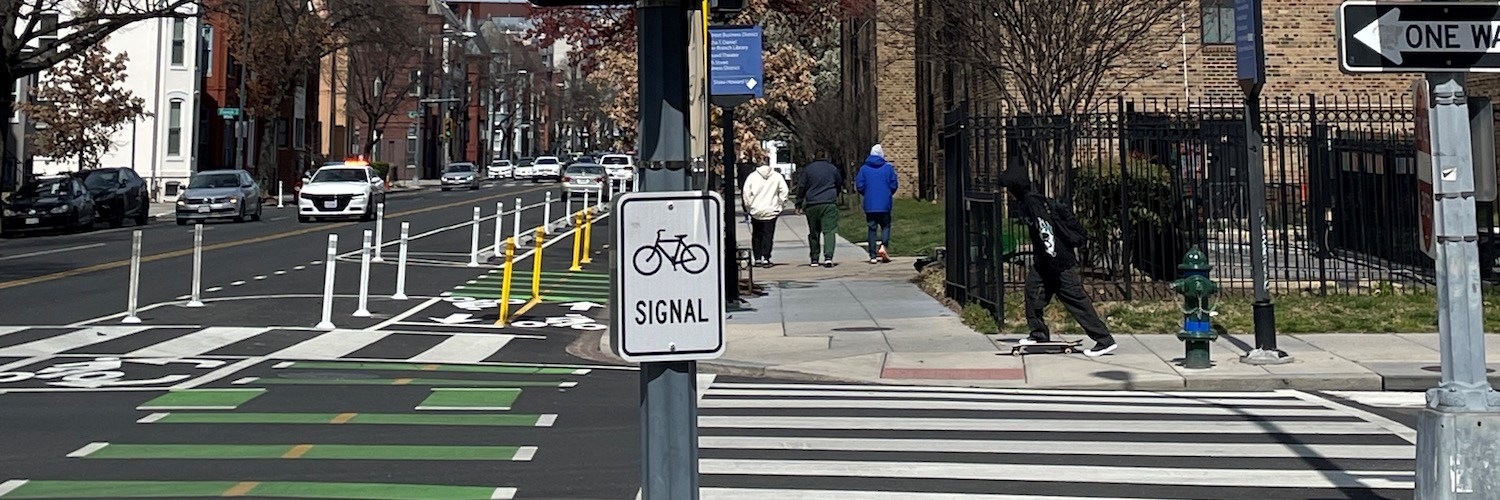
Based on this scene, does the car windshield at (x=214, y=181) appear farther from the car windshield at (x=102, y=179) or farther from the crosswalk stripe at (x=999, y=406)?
the crosswalk stripe at (x=999, y=406)

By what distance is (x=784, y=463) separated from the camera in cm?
878

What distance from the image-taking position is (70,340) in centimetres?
1538

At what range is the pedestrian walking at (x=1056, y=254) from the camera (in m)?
14.1

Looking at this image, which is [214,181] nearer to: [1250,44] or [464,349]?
[464,349]

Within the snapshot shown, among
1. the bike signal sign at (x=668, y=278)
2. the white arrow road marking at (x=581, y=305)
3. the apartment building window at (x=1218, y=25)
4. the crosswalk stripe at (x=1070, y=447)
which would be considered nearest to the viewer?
the bike signal sign at (x=668, y=278)

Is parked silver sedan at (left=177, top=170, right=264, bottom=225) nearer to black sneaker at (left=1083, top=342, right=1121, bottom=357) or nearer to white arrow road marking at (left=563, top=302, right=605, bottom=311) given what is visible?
white arrow road marking at (left=563, top=302, right=605, bottom=311)

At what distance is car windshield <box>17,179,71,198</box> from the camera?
1462 inches

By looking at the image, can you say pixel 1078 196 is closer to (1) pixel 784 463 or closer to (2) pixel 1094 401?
(2) pixel 1094 401

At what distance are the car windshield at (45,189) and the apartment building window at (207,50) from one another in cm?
2560

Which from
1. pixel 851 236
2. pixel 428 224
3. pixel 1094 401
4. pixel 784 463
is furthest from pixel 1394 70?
pixel 428 224

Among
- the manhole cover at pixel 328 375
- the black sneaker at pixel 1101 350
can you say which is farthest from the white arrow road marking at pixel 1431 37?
the manhole cover at pixel 328 375

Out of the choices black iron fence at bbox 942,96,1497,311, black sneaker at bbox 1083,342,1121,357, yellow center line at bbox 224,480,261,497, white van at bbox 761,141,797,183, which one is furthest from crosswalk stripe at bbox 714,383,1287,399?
white van at bbox 761,141,797,183

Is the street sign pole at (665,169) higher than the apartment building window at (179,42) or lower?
lower

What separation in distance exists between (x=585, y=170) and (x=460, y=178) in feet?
82.1
